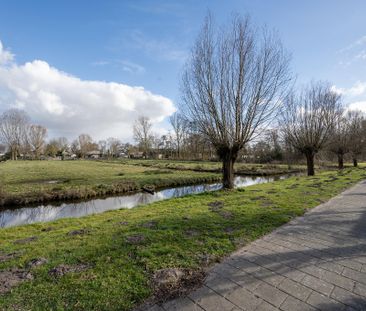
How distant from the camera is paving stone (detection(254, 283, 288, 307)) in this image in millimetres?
2369

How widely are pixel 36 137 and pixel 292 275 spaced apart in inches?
2746

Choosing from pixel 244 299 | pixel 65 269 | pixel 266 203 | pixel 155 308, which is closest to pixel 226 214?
pixel 266 203

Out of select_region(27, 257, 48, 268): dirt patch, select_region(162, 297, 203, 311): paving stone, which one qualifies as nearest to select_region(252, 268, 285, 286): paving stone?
select_region(162, 297, 203, 311): paving stone

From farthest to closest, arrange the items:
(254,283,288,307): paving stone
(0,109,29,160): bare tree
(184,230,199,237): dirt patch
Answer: (0,109,29,160): bare tree, (184,230,199,237): dirt patch, (254,283,288,307): paving stone

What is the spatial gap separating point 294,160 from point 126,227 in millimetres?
36899

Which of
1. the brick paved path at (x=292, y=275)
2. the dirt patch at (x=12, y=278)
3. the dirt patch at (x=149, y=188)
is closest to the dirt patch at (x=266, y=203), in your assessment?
the brick paved path at (x=292, y=275)

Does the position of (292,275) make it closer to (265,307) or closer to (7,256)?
(265,307)

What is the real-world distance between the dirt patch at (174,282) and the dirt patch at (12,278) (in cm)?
180

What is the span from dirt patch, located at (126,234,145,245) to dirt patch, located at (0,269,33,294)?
156 cm

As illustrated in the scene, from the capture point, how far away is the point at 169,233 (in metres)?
4.35

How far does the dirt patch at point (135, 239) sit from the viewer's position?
3.95 metres

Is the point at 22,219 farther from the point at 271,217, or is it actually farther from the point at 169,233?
the point at 271,217

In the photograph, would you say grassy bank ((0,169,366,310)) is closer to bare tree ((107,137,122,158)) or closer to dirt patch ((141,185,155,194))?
dirt patch ((141,185,155,194))

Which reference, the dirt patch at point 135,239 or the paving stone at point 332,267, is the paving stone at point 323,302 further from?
the dirt patch at point 135,239
